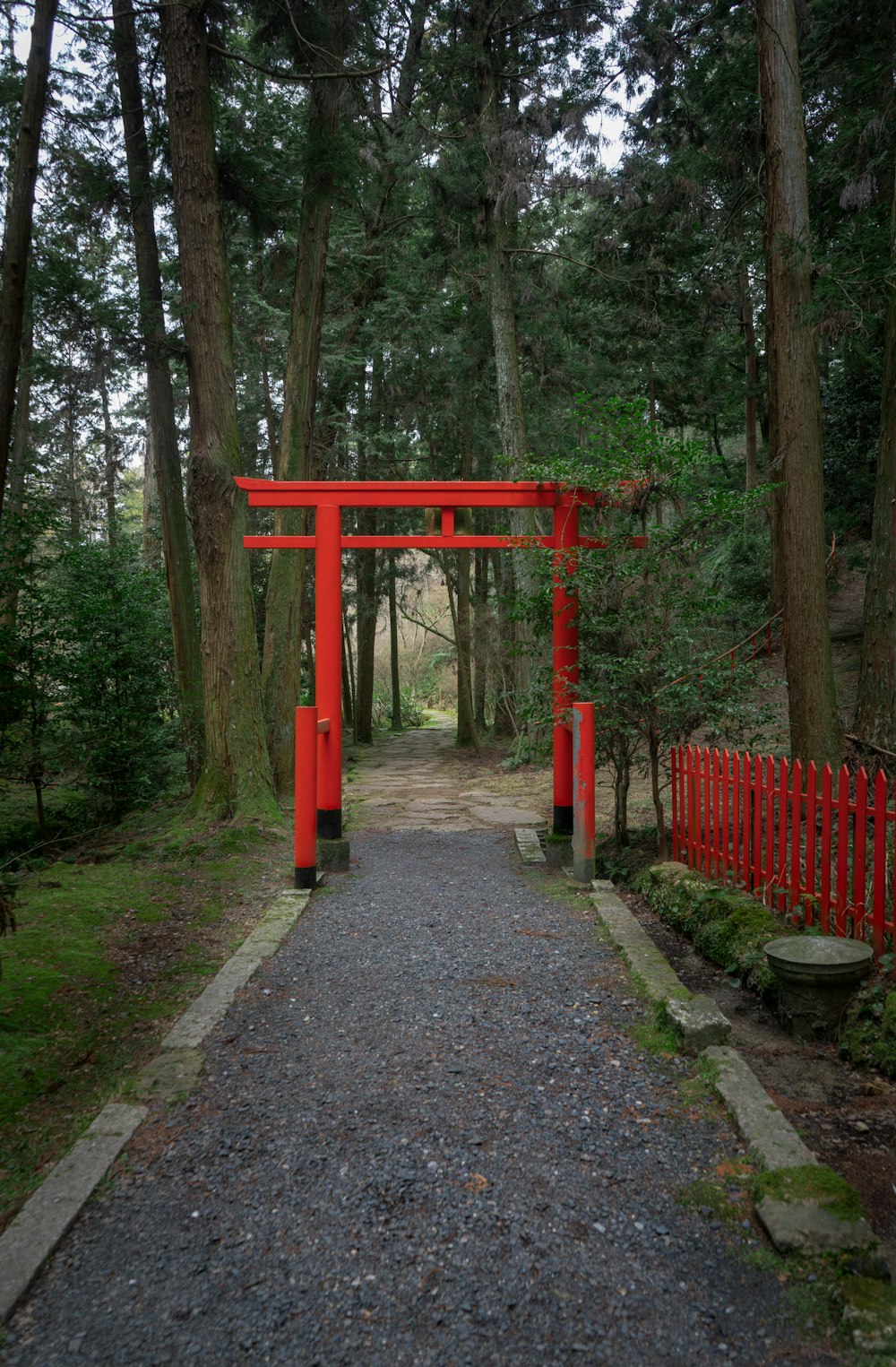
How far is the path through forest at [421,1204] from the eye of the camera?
1947mm

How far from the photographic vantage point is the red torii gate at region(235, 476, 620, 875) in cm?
689

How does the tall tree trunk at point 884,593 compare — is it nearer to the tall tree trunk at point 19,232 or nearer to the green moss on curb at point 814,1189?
the green moss on curb at point 814,1189

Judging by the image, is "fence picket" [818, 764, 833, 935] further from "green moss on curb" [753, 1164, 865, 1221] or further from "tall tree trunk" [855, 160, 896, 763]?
"tall tree trunk" [855, 160, 896, 763]

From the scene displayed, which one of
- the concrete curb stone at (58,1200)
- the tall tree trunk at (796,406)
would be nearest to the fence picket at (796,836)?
the tall tree trunk at (796,406)

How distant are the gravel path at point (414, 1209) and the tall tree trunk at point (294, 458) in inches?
209

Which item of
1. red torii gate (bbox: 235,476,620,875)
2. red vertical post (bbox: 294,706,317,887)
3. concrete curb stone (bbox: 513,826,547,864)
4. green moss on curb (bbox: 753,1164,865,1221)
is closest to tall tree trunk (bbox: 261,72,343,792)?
red torii gate (bbox: 235,476,620,875)

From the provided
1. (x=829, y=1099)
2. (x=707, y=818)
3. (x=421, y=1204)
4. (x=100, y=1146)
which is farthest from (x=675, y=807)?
(x=100, y=1146)

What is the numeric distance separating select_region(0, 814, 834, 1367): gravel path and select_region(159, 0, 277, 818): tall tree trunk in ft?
12.8

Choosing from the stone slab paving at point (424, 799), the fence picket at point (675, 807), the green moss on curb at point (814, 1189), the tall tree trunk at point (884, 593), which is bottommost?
the stone slab paving at point (424, 799)

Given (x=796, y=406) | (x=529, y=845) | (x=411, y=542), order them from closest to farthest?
(x=796, y=406), (x=411, y=542), (x=529, y=845)

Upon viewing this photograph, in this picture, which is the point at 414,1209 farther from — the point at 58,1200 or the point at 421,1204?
the point at 58,1200

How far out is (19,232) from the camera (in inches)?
250

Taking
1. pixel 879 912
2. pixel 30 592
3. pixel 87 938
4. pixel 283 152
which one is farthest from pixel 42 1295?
pixel 283 152

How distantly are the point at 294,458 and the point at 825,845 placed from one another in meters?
7.22
